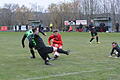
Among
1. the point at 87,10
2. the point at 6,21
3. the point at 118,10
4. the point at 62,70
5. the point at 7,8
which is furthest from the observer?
the point at 7,8

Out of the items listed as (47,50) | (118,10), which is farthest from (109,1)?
(47,50)

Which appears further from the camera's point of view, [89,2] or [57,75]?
[89,2]

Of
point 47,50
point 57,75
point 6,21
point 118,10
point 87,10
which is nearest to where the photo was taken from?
point 57,75

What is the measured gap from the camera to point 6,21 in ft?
314

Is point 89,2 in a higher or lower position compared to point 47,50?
higher

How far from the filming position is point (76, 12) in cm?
7575

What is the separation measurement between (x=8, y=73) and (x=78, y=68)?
259 centimetres

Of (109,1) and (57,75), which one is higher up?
(109,1)

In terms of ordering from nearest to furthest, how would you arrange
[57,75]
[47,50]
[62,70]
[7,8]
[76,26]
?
[57,75] → [62,70] → [47,50] → [76,26] → [7,8]

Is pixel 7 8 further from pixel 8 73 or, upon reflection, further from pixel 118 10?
pixel 8 73

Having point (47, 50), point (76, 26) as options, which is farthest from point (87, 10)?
point (47, 50)

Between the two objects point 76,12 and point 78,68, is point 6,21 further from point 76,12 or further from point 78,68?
point 78,68

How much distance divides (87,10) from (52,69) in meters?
62.8

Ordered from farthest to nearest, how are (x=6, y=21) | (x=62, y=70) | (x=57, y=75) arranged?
1. (x=6, y=21)
2. (x=62, y=70)
3. (x=57, y=75)
